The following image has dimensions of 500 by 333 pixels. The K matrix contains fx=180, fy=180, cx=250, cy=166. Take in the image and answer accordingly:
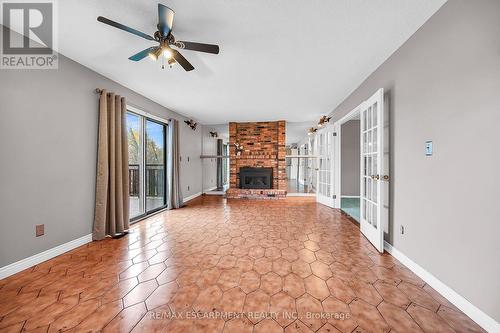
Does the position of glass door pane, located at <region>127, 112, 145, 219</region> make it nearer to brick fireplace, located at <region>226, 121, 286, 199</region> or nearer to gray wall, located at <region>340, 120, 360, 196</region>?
brick fireplace, located at <region>226, 121, 286, 199</region>

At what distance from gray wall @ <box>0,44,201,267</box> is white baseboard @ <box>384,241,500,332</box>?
4144 mm

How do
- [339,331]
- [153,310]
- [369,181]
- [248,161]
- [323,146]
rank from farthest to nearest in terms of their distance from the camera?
[248,161] → [323,146] → [369,181] → [153,310] → [339,331]

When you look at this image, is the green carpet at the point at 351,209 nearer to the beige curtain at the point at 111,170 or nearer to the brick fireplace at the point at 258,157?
the brick fireplace at the point at 258,157

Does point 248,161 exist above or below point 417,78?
below

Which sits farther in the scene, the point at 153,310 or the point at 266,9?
the point at 266,9

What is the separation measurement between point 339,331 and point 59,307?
84.5 inches

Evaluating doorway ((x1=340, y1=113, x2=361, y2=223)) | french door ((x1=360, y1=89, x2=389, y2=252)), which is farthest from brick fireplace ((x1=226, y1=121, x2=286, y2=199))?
french door ((x1=360, y1=89, x2=389, y2=252))

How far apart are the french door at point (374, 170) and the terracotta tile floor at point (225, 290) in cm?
27

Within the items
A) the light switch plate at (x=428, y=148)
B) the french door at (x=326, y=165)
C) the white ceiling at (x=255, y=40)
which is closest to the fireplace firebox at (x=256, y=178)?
the french door at (x=326, y=165)

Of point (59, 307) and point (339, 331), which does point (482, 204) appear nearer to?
point (339, 331)

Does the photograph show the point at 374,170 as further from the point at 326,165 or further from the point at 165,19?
the point at 165,19

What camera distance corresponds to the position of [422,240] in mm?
1815

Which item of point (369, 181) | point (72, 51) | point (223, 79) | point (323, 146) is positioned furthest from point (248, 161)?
point (72, 51)

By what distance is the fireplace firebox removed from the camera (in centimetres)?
600
